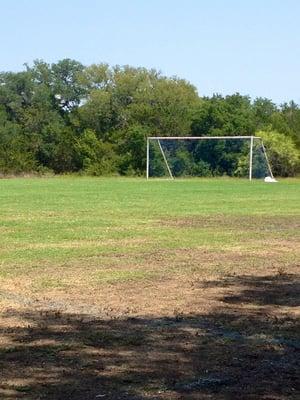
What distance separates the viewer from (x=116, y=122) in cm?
7469

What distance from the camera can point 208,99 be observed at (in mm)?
73125

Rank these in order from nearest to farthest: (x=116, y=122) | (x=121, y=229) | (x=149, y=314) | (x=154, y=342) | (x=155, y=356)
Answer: (x=155, y=356) → (x=154, y=342) → (x=149, y=314) → (x=121, y=229) → (x=116, y=122)

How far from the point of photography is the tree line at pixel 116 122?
6644 centimetres

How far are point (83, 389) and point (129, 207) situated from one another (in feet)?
67.0

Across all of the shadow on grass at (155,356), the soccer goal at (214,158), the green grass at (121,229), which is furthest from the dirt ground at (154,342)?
the soccer goal at (214,158)

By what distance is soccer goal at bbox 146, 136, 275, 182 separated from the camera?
52.9 m

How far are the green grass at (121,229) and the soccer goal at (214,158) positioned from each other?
76.3ft

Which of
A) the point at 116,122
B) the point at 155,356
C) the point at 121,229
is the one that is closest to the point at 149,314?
the point at 155,356

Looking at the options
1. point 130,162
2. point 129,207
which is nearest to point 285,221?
point 129,207

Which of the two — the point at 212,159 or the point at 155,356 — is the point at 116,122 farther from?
the point at 155,356

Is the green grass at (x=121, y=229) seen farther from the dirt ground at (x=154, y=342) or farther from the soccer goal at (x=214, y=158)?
the soccer goal at (x=214, y=158)

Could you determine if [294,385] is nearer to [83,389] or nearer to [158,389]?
[158,389]

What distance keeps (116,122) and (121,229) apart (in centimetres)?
5772

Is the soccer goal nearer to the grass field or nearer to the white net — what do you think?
the white net
